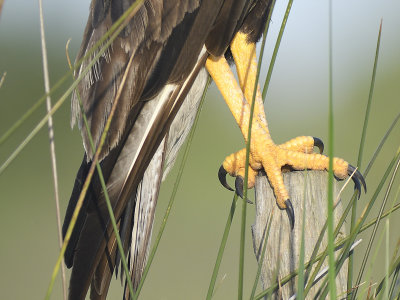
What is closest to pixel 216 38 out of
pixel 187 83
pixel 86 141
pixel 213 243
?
pixel 187 83

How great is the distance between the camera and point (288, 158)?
273 centimetres

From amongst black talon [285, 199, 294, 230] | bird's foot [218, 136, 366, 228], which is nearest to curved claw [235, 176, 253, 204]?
bird's foot [218, 136, 366, 228]

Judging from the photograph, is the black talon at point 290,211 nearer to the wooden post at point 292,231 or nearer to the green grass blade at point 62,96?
the wooden post at point 292,231

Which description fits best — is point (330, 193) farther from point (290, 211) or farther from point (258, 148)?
point (258, 148)

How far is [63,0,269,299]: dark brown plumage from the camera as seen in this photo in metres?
2.57

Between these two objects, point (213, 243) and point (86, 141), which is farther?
point (213, 243)

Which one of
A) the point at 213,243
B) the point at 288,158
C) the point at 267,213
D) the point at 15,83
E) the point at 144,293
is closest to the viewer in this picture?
the point at 267,213

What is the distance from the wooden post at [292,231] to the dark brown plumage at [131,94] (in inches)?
18.9

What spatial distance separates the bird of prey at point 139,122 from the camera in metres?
2.58

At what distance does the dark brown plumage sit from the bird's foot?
0.34 metres

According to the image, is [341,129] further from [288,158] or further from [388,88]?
[288,158]

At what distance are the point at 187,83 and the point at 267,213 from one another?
0.59 meters

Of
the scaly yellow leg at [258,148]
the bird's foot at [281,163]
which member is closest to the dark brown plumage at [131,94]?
the scaly yellow leg at [258,148]

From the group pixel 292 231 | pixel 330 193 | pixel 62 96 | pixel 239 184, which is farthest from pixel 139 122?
pixel 330 193
